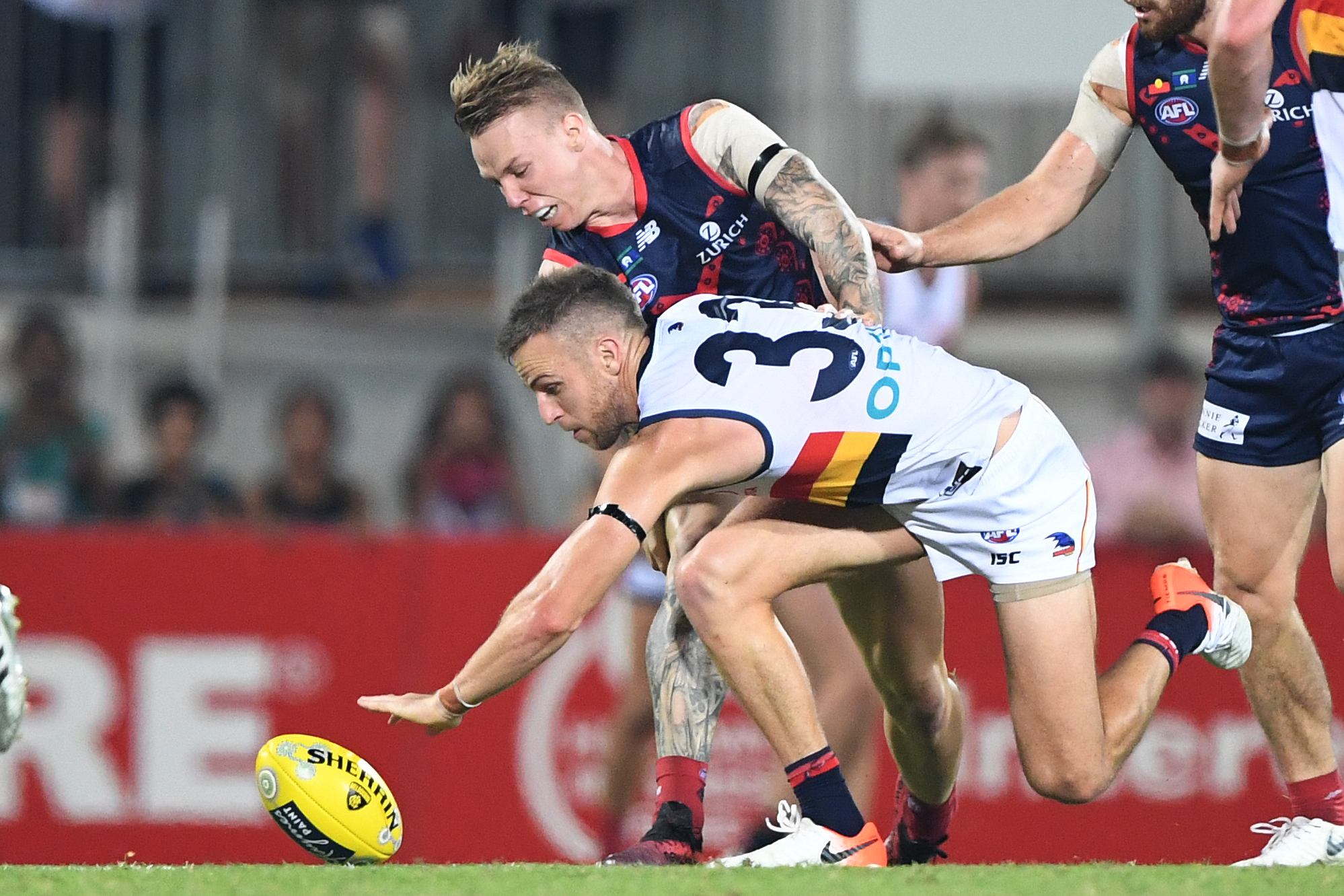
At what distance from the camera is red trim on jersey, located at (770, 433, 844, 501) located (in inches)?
179

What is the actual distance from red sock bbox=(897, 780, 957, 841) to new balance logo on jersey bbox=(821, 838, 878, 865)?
0.97m

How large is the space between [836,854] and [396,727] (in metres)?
3.98

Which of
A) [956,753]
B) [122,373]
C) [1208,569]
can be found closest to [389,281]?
[122,373]

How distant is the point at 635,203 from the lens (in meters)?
5.26

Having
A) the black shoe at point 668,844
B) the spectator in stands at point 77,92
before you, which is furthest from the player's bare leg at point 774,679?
the spectator in stands at point 77,92

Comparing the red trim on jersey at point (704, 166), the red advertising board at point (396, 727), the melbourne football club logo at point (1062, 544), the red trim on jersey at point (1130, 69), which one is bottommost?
the red advertising board at point (396, 727)

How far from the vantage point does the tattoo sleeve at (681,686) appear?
5121 millimetres

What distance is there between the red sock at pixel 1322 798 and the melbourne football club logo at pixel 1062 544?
112 cm

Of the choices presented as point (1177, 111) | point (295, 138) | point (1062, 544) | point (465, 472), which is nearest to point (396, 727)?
point (465, 472)

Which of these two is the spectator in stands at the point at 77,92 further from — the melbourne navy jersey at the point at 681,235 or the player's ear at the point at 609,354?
the player's ear at the point at 609,354

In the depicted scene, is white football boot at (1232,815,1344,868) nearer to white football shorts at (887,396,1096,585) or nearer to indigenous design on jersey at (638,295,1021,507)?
white football shorts at (887,396,1096,585)

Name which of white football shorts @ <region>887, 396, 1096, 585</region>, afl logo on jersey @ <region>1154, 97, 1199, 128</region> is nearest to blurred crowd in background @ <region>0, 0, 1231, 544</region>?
afl logo on jersey @ <region>1154, 97, 1199, 128</region>

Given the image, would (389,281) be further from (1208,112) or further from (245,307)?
(1208,112)

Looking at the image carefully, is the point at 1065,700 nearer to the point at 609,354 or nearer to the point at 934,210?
the point at 609,354
